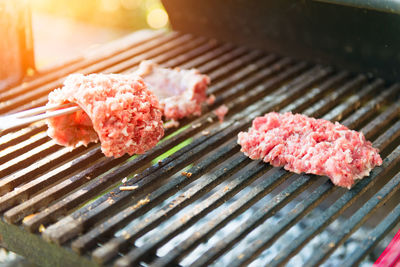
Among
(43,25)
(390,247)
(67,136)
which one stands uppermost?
(67,136)

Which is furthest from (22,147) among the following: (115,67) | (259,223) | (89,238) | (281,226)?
(281,226)

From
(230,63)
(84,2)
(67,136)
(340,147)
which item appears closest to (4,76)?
(67,136)

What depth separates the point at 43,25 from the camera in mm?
8281

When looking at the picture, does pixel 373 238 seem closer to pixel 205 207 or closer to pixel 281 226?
pixel 281 226

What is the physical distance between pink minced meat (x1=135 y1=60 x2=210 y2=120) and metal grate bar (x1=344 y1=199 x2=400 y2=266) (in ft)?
5.52

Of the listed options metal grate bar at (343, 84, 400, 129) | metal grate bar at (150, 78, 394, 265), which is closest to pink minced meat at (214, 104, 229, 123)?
metal grate bar at (343, 84, 400, 129)

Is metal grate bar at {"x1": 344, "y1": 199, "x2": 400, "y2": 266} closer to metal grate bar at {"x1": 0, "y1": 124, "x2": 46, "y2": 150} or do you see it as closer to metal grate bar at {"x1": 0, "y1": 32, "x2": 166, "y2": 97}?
metal grate bar at {"x1": 0, "y1": 124, "x2": 46, "y2": 150}

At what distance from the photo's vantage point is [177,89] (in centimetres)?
431

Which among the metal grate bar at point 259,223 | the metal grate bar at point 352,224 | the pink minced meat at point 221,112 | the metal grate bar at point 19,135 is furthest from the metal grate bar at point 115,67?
the metal grate bar at point 352,224

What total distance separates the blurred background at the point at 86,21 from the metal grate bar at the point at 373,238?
16.6 feet

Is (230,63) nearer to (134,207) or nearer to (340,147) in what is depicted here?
(340,147)

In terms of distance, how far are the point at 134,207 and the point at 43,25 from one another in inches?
234

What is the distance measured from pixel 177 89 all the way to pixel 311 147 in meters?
1.32

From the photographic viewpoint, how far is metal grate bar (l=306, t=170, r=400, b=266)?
2709 millimetres
